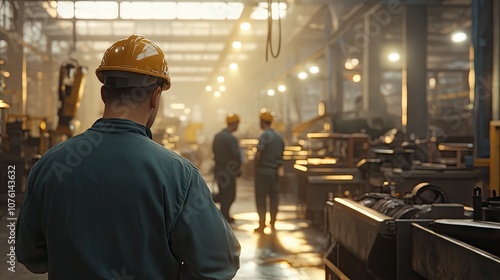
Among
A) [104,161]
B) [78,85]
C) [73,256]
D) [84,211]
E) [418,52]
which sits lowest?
[73,256]

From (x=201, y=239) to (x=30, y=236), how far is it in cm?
53

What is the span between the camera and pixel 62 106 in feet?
38.1

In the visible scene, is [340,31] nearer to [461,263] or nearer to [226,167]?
[226,167]

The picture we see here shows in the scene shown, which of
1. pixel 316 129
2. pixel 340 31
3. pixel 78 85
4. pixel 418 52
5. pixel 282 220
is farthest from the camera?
pixel 316 129

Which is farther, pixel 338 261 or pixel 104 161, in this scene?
pixel 338 261

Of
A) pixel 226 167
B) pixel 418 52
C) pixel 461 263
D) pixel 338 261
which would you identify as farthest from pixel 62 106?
pixel 461 263

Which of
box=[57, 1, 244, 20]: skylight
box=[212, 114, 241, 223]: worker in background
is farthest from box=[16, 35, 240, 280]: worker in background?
box=[57, 1, 244, 20]: skylight

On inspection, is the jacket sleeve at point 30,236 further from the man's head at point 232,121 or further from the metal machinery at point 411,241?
the man's head at point 232,121

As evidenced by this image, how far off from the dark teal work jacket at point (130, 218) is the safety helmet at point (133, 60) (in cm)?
17

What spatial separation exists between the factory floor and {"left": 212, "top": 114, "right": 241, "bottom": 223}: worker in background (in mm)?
448

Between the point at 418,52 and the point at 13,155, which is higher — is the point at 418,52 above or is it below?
above

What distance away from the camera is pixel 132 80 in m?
1.79

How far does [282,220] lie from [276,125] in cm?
1042

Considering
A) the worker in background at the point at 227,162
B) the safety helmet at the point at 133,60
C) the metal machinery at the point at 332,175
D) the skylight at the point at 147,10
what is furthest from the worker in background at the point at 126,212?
the skylight at the point at 147,10
